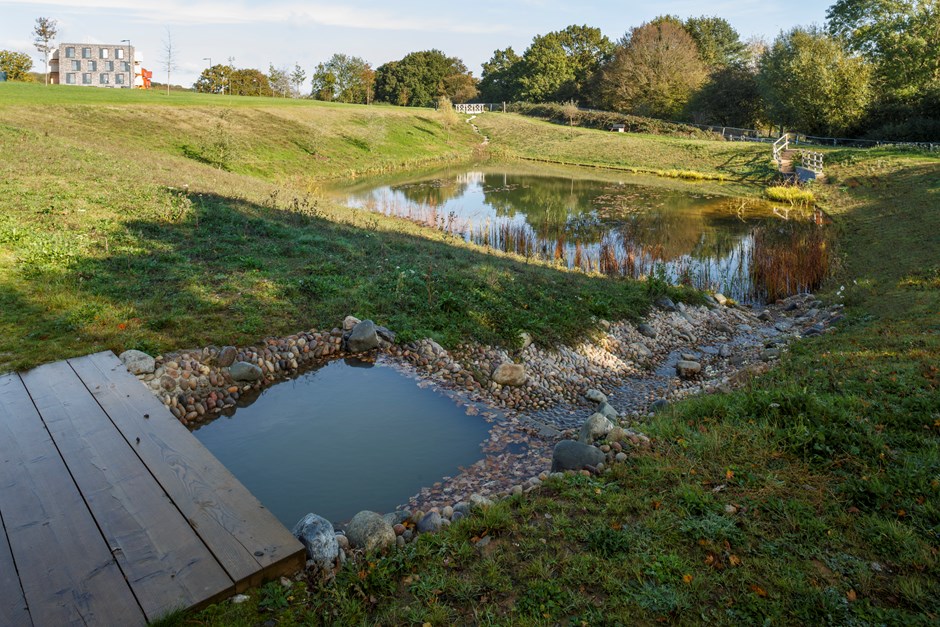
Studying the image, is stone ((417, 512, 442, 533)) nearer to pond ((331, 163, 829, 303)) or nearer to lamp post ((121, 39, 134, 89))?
pond ((331, 163, 829, 303))

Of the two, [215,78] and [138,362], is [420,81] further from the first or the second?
[138,362]

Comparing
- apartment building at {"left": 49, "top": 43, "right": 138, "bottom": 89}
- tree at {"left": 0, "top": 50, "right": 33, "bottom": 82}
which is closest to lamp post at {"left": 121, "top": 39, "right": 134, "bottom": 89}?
apartment building at {"left": 49, "top": 43, "right": 138, "bottom": 89}

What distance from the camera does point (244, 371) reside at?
7.18 metres

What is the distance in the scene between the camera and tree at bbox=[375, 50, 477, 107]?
262 ft

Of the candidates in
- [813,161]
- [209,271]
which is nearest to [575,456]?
[209,271]

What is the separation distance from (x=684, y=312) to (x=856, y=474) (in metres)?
7.94

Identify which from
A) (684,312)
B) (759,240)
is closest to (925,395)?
(684,312)

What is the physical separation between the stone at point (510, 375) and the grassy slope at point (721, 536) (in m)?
2.55

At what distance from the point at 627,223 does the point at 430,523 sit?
2046cm

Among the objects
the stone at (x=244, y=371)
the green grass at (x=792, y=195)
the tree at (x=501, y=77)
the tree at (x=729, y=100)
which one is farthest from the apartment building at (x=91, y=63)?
the stone at (x=244, y=371)

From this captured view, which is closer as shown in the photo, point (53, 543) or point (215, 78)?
point (53, 543)

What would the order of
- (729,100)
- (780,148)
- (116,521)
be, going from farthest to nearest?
(729,100) < (780,148) < (116,521)

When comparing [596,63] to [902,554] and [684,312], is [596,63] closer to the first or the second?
[684,312]

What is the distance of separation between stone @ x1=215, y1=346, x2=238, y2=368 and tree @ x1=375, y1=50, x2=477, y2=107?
258 feet
